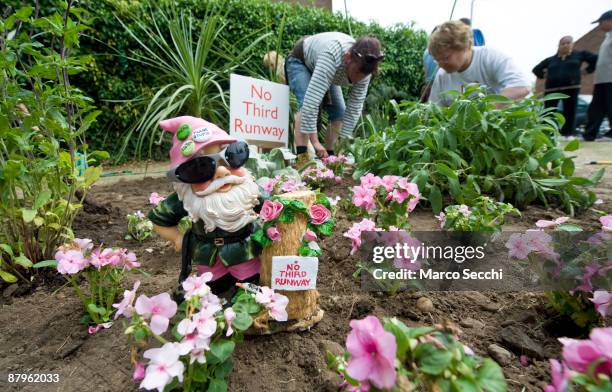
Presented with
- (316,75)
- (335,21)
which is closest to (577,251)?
(316,75)

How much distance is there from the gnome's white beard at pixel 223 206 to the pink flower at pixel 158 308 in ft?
0.97

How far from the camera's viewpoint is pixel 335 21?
639cm

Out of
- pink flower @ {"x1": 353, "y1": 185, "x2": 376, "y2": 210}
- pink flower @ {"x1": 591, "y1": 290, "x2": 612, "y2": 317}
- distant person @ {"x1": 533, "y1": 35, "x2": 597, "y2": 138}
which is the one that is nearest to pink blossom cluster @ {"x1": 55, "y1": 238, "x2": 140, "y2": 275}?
pink flower @ {"x1": 353, "y1": 185, "x2": 376, "y2": 210}

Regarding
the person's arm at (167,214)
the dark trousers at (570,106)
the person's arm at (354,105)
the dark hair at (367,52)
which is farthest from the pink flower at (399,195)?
the dark trousers at (570,106)

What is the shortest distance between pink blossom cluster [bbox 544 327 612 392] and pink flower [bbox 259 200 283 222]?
0.69 m

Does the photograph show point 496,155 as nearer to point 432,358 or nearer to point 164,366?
point 432,358

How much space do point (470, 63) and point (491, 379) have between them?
2976 mm

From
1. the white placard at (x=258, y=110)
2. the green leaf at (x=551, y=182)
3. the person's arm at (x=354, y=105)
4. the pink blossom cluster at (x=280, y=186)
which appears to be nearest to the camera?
the pink blossom cluster at (x=280, y=186)

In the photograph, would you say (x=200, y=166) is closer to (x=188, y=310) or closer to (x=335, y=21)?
(x=188, y=310)

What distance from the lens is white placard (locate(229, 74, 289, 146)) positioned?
238cm

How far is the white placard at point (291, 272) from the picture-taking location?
1.02 meters

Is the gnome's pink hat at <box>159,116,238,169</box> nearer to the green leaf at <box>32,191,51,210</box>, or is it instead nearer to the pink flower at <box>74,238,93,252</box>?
the pink flower at <box>74,238,93,252</box>

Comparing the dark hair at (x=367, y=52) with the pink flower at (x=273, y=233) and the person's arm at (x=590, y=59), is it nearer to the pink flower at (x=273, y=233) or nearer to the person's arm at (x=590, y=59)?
the pink flower at (x=273, y=233)

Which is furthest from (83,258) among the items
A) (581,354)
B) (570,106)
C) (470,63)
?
(570,106)
